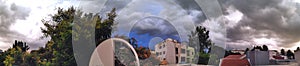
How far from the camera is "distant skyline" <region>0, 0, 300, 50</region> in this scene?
6.70 meters

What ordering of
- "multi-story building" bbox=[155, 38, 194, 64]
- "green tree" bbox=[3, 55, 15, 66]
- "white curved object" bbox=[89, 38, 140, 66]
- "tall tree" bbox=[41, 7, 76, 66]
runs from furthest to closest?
"green tree" bbox=[3, 55, 15, 66], "multi-story building" bbox=[155, 38, 194, 64], "tall tree" bbox=[41, 7, 76, 66], "white curved object" bbox=[89, 38, 140, 66]

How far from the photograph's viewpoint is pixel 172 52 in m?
8.02

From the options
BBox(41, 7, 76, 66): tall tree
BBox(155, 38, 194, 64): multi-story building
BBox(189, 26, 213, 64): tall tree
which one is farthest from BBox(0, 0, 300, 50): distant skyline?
BBox(41, 7, 76, 66): tall tree

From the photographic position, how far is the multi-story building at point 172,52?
25.5ft

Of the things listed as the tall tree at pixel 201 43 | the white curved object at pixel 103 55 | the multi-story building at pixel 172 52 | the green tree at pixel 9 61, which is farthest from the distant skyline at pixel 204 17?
the green tree at pixel 9 61

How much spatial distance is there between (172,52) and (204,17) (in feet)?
5.49

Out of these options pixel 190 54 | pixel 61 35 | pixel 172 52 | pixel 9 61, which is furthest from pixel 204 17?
pixel 9 61

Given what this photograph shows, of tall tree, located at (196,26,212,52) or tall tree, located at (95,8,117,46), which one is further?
tall tree, located at (196,26,212,52)

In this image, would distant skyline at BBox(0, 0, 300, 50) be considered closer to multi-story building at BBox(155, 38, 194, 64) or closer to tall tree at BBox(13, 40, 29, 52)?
multi-story building at BBox(155, 38, 194, 64)

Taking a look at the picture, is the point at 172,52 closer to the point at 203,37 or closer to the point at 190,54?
the point at 190,54

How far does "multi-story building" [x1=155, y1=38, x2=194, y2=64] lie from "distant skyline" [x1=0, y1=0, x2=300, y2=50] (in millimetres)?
350

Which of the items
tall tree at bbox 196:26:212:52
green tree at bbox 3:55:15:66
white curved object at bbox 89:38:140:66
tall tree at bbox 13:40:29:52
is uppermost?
tall tree at bbox 196:26:212:52

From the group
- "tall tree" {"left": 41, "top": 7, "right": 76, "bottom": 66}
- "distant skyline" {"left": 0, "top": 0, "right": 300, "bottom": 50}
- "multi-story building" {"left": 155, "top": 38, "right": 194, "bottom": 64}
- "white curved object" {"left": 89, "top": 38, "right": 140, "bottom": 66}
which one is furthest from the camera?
"multi-story building" {"left": 155, "top": 38, "right": 194, "bottom": 64}

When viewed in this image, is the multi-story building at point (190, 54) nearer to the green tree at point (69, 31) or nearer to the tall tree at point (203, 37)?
the tall tree at point (203, 37)
